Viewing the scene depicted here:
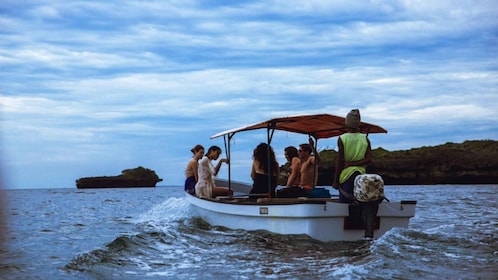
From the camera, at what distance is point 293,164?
44.8 feet

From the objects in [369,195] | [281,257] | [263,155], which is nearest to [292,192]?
[263,155]

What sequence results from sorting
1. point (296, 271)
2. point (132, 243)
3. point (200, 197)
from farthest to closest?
point (200, 197) → point (132, 243) → point (296, 271)

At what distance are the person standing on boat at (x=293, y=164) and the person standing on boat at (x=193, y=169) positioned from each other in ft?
13.4

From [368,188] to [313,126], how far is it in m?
4.41

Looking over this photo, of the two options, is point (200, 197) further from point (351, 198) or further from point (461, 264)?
point (461, 264)

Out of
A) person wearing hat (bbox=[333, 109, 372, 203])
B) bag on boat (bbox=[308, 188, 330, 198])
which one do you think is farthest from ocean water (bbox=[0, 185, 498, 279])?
bag on boat (bbox=[308, 188, 330, 198])

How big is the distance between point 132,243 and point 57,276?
3836 millimetres

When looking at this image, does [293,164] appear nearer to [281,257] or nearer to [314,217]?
[314,217]

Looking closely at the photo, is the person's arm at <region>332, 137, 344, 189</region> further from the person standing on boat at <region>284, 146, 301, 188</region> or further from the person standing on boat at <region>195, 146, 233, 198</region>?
the person standing on boat at <region>195, 146, 233, 198</region>

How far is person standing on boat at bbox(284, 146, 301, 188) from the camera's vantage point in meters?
13.6

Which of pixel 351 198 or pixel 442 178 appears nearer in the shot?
pixel 351 198

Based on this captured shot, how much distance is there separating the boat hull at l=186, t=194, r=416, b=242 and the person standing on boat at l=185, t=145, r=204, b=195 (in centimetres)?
445

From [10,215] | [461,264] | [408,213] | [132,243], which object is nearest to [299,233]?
[408,213]

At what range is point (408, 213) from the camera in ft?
38.7
